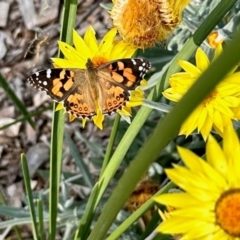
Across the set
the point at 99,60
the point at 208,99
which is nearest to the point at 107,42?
the point at 99,60

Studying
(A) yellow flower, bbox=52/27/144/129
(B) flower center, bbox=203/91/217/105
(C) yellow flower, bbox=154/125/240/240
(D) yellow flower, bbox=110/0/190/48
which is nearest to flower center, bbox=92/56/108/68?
(A) yellow flower, bbox=52/27/144/129

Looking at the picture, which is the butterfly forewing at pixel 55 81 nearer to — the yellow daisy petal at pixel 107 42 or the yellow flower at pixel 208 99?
the yellow daisy petal at pixel 107 42

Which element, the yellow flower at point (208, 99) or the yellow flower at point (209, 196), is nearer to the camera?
the yellow flower at point (209, 196)

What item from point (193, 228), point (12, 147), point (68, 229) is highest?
point (193, 228)

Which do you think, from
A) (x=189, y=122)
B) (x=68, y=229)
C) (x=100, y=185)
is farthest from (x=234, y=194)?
(x=68, y=229)

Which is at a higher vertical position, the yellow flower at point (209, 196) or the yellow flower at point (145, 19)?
the yellow flower at point (145, 19)

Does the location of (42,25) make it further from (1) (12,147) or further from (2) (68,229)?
(2) (68,229)

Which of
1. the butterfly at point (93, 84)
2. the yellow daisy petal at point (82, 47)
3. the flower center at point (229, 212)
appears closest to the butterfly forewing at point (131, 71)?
the butterfly at point (93, 84)
